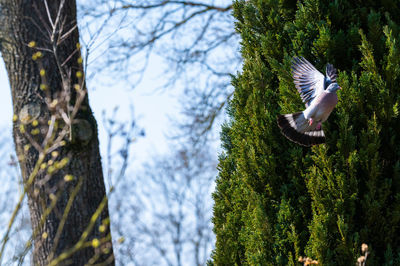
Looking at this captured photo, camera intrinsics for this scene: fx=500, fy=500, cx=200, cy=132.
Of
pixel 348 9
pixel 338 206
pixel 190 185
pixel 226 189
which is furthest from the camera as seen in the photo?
pixel 190 185

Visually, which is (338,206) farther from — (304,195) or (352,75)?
(352,75)

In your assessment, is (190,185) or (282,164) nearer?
(282,164)

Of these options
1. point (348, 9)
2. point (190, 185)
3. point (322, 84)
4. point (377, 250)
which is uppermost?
point (190, 185)

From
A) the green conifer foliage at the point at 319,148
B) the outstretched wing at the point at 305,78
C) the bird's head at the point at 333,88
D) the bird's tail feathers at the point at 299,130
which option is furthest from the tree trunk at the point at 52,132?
the bird's head at the point at 333,88

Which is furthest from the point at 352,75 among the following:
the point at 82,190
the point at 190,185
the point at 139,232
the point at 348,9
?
the point at 139,232

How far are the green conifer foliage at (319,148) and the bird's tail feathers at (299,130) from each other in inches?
3.5

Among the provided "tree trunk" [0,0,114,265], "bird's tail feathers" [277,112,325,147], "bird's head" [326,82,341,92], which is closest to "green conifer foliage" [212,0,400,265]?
"bird's tail feathers" [277,112,325,147]

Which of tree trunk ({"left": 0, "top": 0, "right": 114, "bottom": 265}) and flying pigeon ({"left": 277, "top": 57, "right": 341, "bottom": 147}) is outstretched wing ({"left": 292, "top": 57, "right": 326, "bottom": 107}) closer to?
flying pigeon ({"left": 277, "top": 57, "right": 341, "bottom": 147})

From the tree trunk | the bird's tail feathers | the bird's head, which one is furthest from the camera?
the tree trunk

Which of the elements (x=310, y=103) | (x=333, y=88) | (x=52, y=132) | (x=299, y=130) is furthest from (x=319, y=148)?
(x=52, y=132)

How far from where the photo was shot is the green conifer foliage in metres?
3.24

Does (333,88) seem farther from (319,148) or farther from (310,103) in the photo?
(319,148)

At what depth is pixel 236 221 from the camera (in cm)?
391

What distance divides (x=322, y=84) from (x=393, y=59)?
1.78 feet
